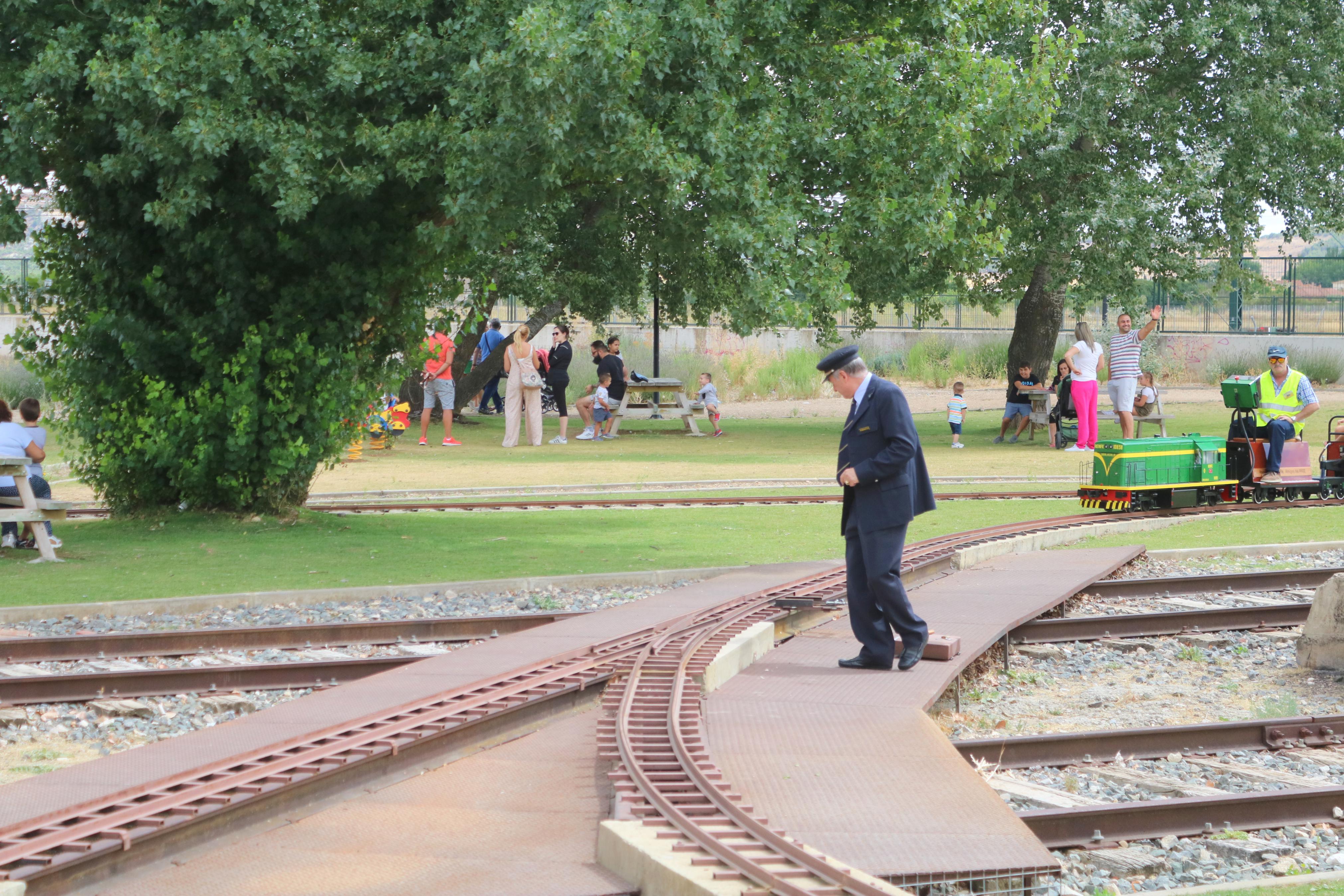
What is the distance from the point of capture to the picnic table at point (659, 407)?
26031 mm

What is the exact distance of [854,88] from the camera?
14344 mm

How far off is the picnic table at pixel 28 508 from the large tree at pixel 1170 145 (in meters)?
16.9

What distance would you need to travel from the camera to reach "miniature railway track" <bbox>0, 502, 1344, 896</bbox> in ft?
15.0

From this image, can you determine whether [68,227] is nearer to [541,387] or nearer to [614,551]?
[614,551]

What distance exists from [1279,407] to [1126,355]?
4.04m

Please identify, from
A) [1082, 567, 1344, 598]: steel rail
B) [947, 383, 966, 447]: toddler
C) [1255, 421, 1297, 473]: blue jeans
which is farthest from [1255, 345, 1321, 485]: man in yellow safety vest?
[947, 383, 966, 447]: toddler

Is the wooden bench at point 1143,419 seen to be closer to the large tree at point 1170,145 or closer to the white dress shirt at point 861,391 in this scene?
the large tree at point 1170,145

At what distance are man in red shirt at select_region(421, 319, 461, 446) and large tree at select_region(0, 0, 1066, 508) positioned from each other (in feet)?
21.0

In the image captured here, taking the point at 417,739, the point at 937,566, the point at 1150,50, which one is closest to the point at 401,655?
the point at 417,739

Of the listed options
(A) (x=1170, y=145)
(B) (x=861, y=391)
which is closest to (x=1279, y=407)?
(A) (x=1170, y=145)

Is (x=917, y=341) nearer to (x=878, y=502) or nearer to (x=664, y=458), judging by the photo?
(x=664, y=458)

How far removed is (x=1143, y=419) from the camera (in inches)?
901

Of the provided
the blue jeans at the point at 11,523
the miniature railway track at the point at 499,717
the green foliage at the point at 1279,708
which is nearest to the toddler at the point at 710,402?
the blue jeans at the point at 11,523

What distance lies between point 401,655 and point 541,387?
1454 centimetres
